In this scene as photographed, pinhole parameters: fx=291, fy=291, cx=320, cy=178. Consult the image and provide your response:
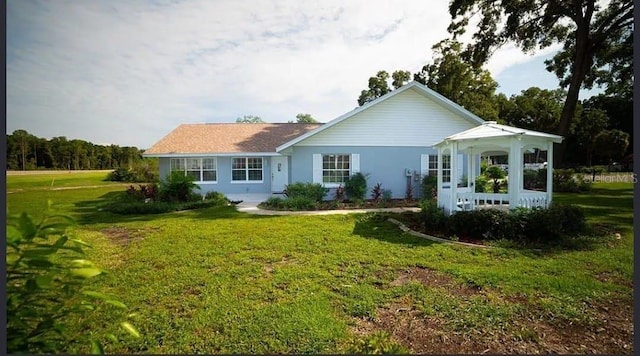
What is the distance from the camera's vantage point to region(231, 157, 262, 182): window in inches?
632

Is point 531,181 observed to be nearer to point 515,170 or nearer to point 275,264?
point 515,170

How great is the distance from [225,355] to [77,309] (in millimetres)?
1531

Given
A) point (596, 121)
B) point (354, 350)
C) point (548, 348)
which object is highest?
point (596, 121)

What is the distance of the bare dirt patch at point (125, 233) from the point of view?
7462 mm

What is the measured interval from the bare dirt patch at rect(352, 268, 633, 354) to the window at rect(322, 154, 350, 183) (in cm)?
1071

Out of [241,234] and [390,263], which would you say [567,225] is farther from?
[241,234]

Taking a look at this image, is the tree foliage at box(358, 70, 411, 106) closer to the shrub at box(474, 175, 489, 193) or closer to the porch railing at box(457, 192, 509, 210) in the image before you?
the shrub at box(474, 175, 489, 193)

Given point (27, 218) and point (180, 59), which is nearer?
point (27, 218)

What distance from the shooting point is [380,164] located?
47.4 feet

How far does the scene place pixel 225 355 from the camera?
2.77 m

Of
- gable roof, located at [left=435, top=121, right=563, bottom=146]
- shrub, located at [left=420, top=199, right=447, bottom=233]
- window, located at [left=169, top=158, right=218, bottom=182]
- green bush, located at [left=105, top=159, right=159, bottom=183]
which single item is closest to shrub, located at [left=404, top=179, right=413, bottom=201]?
shrub, located at [left=420, top=199, right=447, bottom=233]

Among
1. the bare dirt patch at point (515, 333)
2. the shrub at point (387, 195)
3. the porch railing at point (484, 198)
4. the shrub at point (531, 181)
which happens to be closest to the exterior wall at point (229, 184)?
the shrub at point (387, 195)

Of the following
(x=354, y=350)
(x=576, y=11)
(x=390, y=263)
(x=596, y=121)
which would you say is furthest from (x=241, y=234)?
(x=596, y=121)

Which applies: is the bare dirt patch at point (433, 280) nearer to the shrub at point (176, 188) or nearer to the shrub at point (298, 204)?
the shrub at point (298, 204)
